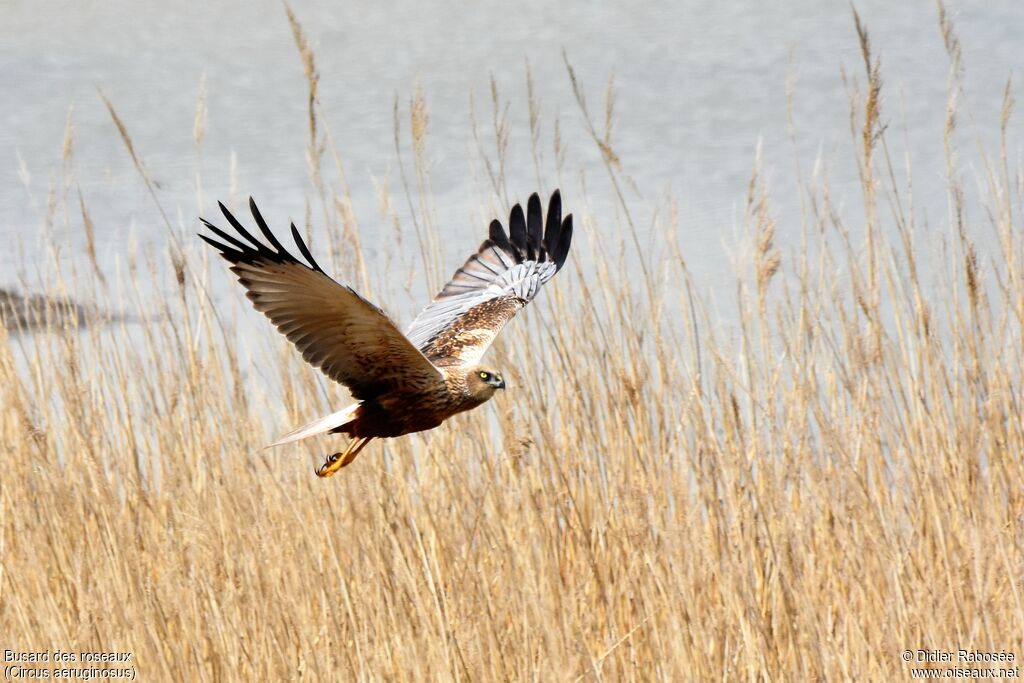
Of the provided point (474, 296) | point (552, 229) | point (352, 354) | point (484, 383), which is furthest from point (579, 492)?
point (352, 354)

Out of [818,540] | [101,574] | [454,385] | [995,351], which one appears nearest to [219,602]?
[101,574]

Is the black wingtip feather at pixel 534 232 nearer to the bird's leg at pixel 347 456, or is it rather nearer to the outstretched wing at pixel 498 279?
the outstretched wing at pixel 498 279

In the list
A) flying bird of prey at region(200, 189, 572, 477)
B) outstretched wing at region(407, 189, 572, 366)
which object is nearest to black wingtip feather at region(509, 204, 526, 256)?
outstretched wing at region(407, 189, 572, 366)

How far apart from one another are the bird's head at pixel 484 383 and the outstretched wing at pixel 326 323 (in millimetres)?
73

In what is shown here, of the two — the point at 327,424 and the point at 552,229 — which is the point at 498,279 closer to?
the point at 552,229

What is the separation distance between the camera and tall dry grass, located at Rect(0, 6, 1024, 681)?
9.11 feet

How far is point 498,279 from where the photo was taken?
343 cm

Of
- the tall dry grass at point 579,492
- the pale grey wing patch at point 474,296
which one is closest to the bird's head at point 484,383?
the tall dry grass at point 579,492

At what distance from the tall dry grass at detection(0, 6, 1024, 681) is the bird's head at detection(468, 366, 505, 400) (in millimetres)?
128

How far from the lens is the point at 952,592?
2744 mm

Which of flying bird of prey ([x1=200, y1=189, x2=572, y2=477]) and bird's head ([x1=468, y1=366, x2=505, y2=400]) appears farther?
bird's head ([x1=468, y1=366, x2=505, y2=400])

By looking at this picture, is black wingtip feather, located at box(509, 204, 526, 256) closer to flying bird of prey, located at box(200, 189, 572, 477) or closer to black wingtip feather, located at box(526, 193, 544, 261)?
black wingtip feather, located at box(526, 193, 544, 261)

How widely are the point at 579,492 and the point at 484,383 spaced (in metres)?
0.83

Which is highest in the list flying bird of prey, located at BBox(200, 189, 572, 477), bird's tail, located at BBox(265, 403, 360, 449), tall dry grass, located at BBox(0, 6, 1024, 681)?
flying bird of prey, located at BBox(200, 189, 572, 477)
